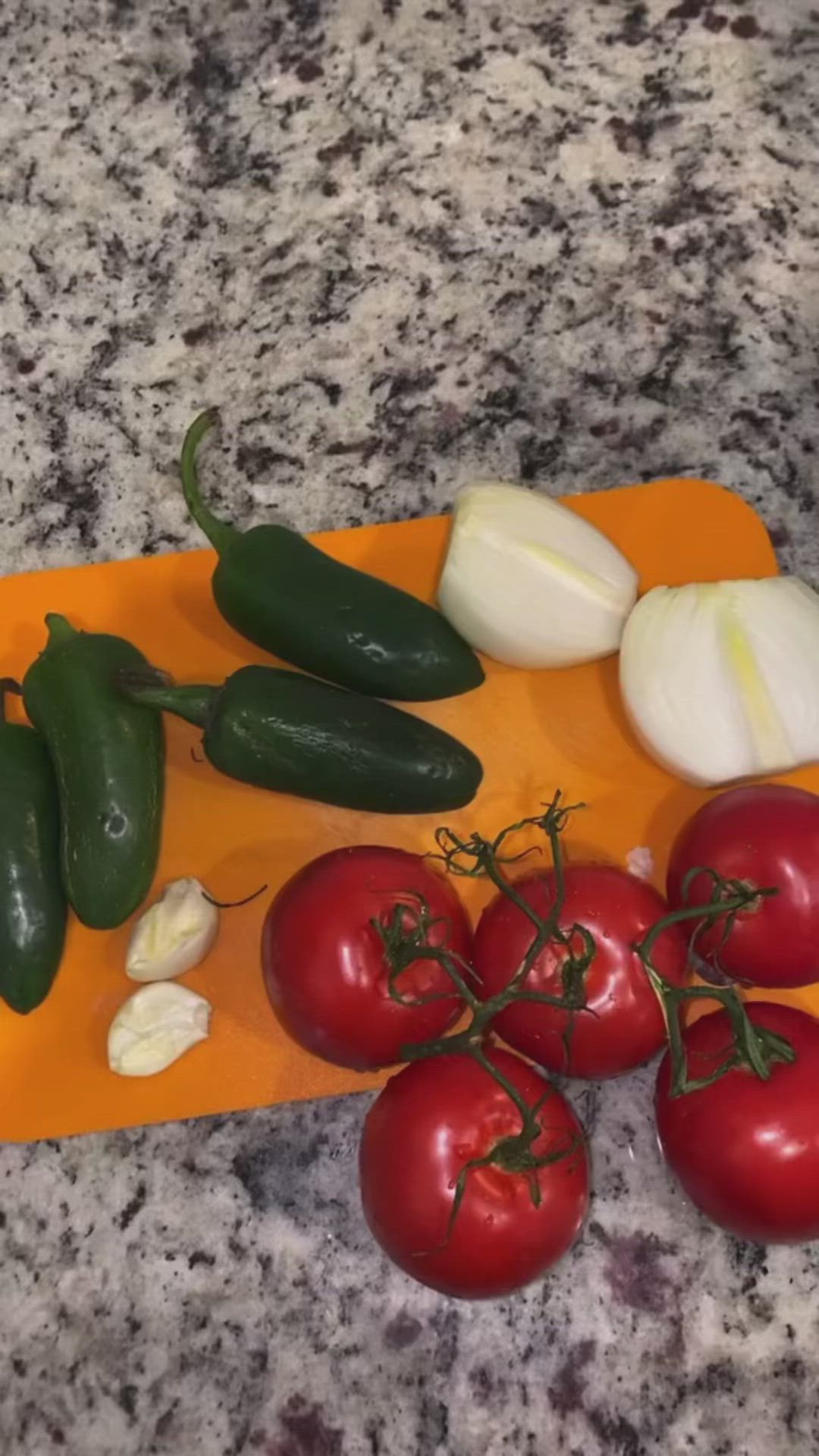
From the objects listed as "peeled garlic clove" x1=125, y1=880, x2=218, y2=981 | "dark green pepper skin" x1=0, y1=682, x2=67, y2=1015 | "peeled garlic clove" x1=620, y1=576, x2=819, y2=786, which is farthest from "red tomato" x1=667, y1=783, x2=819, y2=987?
"dark green pepper skin" x1=0, y1=682, x2=67, y2=1015

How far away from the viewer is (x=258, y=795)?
91 centimetres

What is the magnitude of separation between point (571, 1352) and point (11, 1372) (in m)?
0.41

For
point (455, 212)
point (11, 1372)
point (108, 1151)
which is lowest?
point (11, 1372)

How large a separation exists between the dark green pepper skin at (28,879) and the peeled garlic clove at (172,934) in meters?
0.06

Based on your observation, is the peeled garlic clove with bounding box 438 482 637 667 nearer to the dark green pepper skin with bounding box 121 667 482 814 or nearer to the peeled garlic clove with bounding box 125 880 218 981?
the dark green pepper skin with bounding box 121 667 482 814

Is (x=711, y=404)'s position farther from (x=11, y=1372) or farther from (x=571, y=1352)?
(x=11, y=1372)

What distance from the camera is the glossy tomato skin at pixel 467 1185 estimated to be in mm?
724

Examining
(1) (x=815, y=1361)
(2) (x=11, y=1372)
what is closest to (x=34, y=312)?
(2) (x=11, y=1372)

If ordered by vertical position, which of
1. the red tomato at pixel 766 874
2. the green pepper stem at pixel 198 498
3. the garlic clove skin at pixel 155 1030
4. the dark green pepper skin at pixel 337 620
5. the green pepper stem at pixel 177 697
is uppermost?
the green pepper stem at pixel 198 498

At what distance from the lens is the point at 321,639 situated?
→ 88cm

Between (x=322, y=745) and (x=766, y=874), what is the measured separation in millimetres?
335

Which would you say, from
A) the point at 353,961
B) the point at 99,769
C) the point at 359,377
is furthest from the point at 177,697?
the point at 359,377

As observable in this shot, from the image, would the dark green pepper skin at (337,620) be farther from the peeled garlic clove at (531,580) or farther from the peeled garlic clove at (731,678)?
the peeled garlic clove at (731,678)

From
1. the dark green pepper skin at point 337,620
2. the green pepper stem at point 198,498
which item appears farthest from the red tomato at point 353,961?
the green pepper stem at point 198,498
